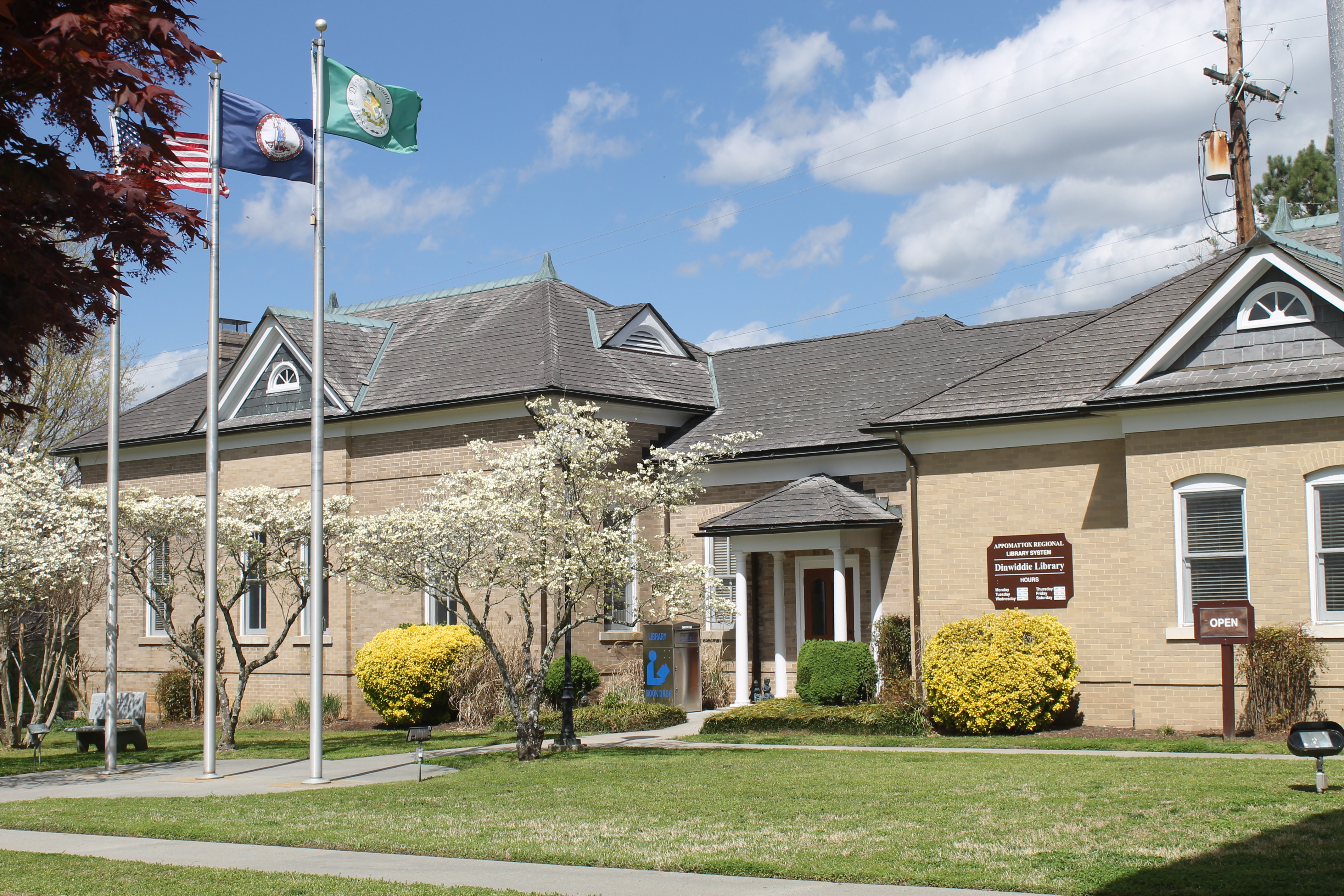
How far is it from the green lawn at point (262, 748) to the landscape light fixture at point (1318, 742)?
1230cm

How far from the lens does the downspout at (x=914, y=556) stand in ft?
69.2

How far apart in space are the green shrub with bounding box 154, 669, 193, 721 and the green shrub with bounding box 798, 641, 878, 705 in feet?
50.6

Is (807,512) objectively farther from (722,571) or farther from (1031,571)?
(1031,571)

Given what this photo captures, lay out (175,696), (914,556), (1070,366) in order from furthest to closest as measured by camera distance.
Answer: (175,696) → (914,556) → (1070,366)

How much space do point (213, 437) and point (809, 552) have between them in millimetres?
10936

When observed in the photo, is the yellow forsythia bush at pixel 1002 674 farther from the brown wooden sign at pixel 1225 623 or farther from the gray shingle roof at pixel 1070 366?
the gray shingle roof at pixel 1070 366

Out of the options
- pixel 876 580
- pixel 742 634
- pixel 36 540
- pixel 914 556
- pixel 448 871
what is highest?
pixel 36 540

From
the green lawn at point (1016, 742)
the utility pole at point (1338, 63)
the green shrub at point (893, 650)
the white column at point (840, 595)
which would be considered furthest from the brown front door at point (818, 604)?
the utility pole at point (1338, 63)

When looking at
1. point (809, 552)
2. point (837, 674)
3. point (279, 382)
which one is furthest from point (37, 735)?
point (809, 552)

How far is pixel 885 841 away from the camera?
32.5 feet

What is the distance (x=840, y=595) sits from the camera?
21.9 meters

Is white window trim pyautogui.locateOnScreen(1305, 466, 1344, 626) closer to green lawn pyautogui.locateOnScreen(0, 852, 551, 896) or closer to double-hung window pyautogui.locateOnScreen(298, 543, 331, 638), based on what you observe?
green lawn pyautogui.locateOnScreen(0, 852, 551, 896)

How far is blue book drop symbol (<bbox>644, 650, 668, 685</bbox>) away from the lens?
2303cm

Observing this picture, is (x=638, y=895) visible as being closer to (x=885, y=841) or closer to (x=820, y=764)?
(x=885, y=841)
